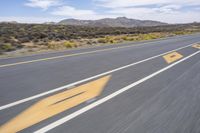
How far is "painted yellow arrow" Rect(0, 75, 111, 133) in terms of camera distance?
4547 mm

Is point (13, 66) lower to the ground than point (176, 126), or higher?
lower

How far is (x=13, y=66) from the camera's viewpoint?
407 inches

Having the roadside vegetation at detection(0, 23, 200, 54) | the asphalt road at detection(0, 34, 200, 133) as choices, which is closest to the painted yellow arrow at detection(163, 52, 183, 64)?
the asphalt road at detection(0, 34, 200, 133)

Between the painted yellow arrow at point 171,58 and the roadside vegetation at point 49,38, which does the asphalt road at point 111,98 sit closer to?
the painted yellow arrow at point 171,58

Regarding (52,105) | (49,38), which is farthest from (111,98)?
(49,38)

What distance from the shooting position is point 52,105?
5586 millimetres

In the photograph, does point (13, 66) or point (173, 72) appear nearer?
point (173, 72)

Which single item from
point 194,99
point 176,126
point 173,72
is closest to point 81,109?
point 176,126

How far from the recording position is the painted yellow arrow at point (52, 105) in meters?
4.55

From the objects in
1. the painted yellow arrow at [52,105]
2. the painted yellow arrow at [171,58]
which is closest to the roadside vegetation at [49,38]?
the painted yellow arrow at [171,58]

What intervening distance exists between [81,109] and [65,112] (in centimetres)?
33

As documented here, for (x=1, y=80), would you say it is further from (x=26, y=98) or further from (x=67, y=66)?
(x=67, y=66)

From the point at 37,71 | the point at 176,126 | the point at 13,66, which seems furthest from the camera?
the point at 13,66

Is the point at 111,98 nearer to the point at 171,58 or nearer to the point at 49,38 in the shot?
the point at 171,58
